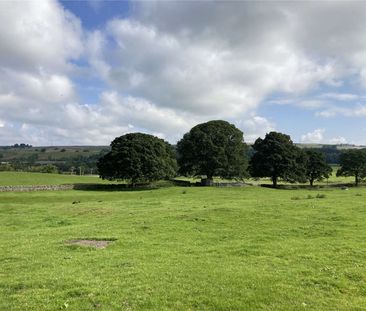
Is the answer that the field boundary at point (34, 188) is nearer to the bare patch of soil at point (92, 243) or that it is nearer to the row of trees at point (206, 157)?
the row of trees at point (206, 157)

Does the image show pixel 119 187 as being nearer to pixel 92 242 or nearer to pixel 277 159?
pixel 277 159

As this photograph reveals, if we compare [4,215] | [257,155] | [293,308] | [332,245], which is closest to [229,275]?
[293,308]

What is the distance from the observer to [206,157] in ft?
310

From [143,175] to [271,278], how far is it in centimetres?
7302

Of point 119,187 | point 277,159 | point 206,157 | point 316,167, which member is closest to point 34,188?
point 119,187

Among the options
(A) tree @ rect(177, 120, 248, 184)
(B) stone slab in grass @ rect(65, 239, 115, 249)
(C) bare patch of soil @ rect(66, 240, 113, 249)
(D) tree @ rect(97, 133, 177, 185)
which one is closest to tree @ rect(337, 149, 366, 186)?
(A) tree @ rect(177, 120, 248, 184)

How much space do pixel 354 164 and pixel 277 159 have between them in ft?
97.9

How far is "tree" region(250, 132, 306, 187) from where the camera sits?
9656 cm

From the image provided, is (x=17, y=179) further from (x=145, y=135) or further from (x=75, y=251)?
(x=75, y=251)

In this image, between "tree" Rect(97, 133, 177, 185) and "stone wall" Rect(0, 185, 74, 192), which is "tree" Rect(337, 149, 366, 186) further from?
"stone wall" Rect(0, 185, 74, 192)

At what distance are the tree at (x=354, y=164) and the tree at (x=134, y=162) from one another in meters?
52.3

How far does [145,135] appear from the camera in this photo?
9431cm

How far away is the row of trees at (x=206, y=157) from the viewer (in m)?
86.1

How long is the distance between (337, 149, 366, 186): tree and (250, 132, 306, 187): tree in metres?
18.1
